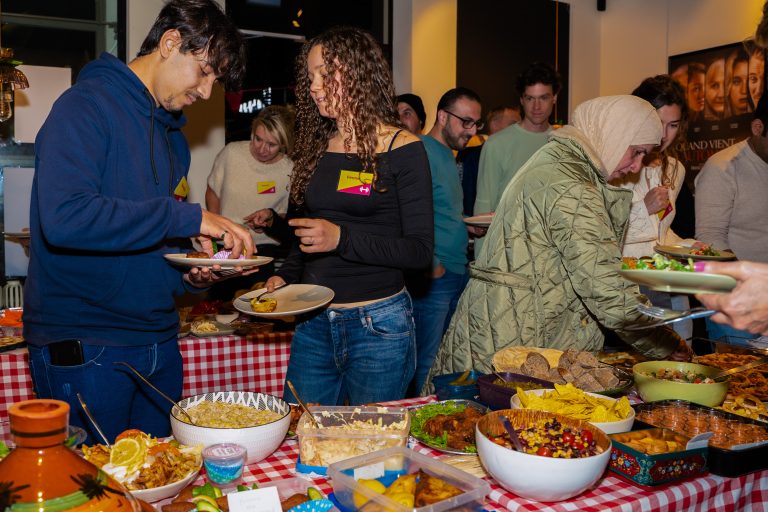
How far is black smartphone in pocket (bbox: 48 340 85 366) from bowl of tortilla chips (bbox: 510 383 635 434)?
40.8 inches

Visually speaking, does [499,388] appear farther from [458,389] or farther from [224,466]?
[224,466]

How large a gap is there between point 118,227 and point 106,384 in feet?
1.29

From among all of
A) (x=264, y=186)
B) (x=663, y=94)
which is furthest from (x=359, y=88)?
(x=264, y=186)

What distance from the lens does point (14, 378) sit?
263cm

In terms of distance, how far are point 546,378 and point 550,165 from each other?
0.73m

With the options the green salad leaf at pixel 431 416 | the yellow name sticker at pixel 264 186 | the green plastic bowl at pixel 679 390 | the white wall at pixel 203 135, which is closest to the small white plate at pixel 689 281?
the green salad leaf at pixel 431 416

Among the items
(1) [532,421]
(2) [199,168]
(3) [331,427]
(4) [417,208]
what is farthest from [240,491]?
(2) [199,168]

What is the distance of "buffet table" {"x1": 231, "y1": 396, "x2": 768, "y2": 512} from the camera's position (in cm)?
128

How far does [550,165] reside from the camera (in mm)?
2197

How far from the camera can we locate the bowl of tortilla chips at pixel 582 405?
1493 millimetres

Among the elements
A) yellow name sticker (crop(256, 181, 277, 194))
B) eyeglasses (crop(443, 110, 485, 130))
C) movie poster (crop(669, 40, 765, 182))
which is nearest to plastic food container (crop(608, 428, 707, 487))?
eyeglasses (crop(443, 110, 485, 130))

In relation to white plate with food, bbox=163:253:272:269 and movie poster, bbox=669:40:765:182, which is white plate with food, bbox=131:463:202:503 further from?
movie poster, bbox=669:40:765:182

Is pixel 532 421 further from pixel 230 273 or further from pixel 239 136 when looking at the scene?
pixel 239 136

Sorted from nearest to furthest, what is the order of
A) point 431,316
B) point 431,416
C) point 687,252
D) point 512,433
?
1. point 512,433
2. point 431,416
3. point 687,252
4. point 431,316
